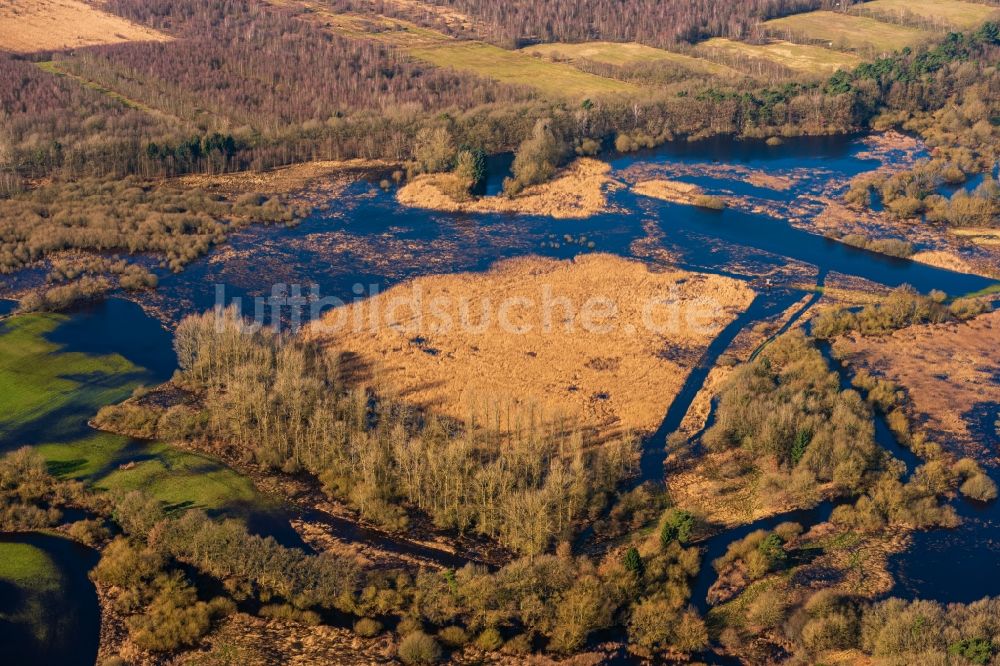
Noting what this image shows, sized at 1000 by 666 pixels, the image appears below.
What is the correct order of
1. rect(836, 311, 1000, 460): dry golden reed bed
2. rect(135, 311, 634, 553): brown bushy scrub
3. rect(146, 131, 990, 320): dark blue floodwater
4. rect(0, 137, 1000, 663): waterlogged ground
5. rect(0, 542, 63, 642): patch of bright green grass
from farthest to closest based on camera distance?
rect(146, 131, 990, 320): dark blue floodwater, rect(836, 311, 1000, 460): dry golden reed bed, rect(135, 311, 634, 553): brown bushy scrub, rect(0, 137, 1000, 663): waterlogged ground, rect(0, 542, 63, 642): patch of bright green grass

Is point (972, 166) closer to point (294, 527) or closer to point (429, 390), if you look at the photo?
point (429, 390)

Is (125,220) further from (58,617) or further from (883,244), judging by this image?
(883,244)

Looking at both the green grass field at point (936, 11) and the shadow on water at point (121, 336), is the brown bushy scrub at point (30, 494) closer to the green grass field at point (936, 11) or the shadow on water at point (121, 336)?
the shadow on water at point (121, 336)

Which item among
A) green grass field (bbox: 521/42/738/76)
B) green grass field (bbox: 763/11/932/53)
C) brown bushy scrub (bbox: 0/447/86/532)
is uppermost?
Result: green grass field (bbox: 763/11/932/53)

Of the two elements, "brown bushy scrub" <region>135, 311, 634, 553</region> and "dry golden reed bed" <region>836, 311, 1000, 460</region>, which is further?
"dry golden reed bed" <region>836, 311, 1000, 460</region>

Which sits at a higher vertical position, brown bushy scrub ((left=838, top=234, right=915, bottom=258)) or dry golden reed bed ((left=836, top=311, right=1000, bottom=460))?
brown bushy scrub ((left=838, top=234, right=915, bottom=258))

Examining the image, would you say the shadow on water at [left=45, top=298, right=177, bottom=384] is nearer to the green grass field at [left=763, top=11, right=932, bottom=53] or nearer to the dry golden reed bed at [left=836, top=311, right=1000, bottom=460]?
the dry golden reed bed at [left=836, top=311, right=1000, bottom=460]

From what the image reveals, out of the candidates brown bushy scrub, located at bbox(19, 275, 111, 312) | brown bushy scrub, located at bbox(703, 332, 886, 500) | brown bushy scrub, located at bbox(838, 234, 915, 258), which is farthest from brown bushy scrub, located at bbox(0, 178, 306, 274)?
brown bushy scrub, located at bbox(838, 234, 915, 258)

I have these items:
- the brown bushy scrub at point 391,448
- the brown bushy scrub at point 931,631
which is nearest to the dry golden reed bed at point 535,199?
the brown bushy scrub at point 391,448
